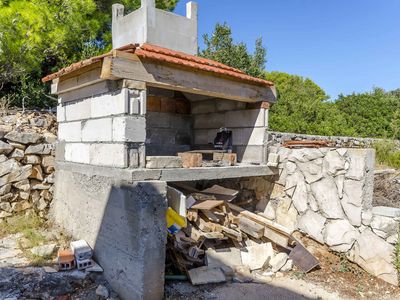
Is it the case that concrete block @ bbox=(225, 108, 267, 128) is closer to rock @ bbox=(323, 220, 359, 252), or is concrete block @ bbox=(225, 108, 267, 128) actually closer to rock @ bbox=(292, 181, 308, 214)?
rock @ bbox=(292, 181, 308, 214)

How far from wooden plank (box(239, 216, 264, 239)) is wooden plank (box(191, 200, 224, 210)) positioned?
550 mm

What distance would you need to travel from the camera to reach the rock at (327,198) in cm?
498

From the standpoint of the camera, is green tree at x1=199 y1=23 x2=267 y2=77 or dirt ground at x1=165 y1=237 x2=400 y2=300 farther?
green tree at x1=199 y1=23 x2=267 y2=77

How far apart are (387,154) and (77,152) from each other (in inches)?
340

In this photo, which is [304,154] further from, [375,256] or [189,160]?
[189,160]

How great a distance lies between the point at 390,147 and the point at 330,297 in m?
6.81

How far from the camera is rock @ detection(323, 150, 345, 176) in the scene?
493 centimetres

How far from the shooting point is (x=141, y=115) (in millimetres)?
3969

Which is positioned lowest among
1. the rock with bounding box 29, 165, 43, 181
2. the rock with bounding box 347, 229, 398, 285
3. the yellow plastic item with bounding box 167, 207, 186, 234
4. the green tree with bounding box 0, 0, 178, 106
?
the rock with bounding box 347, 229, 398, 285

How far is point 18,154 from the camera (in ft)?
18.1

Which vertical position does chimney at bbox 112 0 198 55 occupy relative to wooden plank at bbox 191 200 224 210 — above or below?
above

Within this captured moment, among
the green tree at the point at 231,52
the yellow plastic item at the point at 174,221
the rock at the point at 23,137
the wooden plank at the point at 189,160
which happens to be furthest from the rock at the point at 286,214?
the green tree at the point at 231,52

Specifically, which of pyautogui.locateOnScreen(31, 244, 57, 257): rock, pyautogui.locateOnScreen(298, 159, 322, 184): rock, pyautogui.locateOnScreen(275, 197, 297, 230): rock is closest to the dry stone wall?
pyautogui.locateOnScreen(31, 244, 57, 257): rock

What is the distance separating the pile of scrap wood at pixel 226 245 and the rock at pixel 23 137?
297 cm
